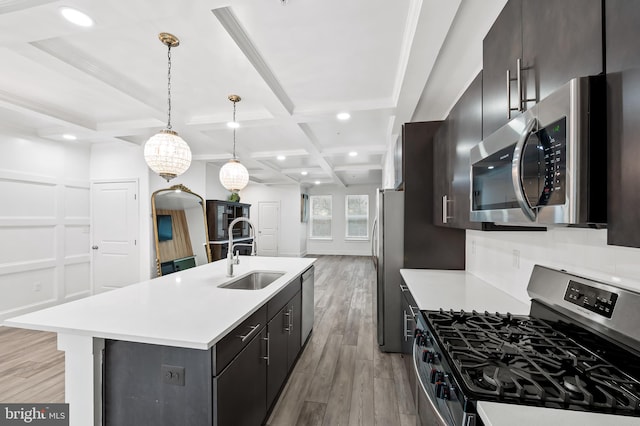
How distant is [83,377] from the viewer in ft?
4.30

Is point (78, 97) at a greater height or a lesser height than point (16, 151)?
greater

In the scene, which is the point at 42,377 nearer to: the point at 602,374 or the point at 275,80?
the point at 275,80

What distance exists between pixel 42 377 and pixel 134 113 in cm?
291

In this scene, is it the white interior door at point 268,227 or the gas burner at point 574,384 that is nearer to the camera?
the gas burner at point 574,384

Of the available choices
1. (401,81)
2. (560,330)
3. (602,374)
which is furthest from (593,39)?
(401,81)

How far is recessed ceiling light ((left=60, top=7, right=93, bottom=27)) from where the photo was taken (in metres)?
1.57

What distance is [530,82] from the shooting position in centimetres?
94

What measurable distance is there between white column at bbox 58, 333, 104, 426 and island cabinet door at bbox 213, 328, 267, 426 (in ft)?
2.04

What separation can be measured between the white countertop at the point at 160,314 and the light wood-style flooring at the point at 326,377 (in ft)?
2.96

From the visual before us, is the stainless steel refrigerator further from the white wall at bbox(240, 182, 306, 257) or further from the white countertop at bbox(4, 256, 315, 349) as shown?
the white wall at bbox(240, 182, 306, 257)

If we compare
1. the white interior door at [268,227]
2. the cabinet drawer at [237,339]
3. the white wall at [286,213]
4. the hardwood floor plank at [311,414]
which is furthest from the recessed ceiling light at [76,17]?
the white interior door at [268,227]

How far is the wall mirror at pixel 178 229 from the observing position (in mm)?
4809

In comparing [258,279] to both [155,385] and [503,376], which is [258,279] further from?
[503,376]

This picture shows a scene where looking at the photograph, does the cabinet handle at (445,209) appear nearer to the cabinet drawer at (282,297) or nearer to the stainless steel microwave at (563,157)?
the stainless steel microwave at (563,157)
